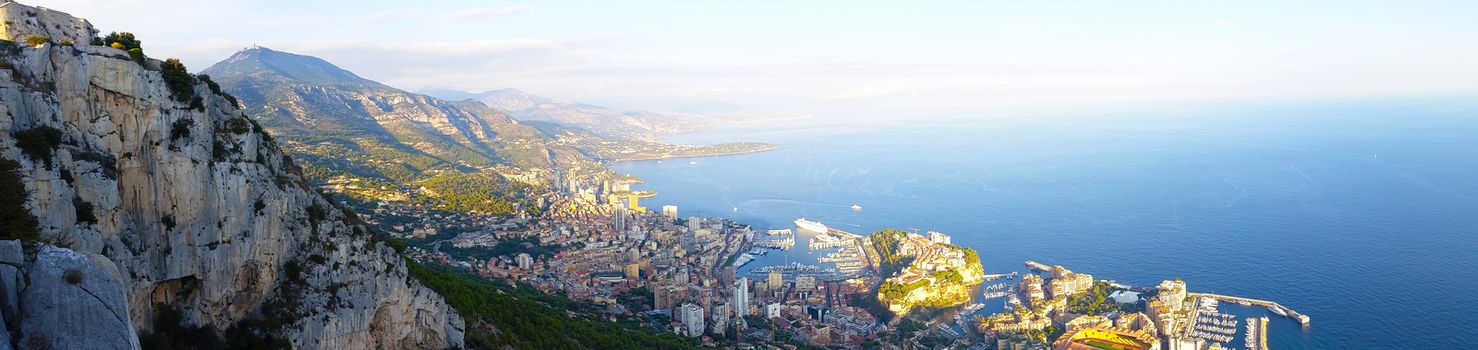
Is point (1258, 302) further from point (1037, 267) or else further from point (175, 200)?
point (175, 200)

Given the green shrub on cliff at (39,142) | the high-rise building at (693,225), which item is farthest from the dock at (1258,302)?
the green shrub on cliff at (39,142)

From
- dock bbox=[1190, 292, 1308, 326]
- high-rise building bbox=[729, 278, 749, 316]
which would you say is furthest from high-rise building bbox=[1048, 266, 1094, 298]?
high-rise building bbox=[729, 278, 749, 316]

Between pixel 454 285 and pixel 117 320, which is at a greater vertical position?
pixel 117 320

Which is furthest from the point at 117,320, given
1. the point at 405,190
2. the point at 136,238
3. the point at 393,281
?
the point at 405,190

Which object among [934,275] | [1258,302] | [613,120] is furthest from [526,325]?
[613,120]

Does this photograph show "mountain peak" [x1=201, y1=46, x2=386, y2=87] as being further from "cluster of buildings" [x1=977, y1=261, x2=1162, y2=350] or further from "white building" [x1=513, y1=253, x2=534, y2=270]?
"cluster of buildings" [x1=977, y1=261, x2=1162, y2=350]

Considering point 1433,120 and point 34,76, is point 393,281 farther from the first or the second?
point 1433,120
